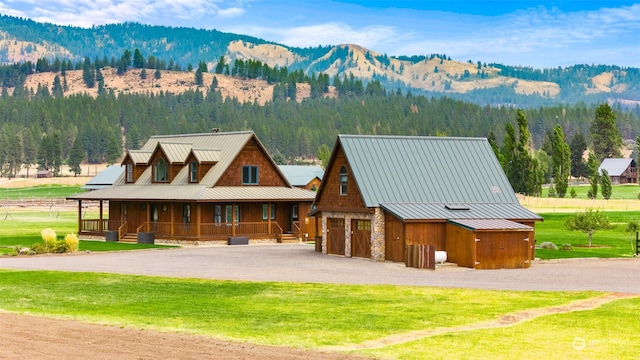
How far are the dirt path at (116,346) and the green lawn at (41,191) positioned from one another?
136665 mm

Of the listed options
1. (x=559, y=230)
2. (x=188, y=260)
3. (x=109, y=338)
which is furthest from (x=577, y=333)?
(x=559, y=230)

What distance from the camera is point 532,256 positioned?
48.5 metres

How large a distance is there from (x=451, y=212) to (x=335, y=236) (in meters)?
7.83

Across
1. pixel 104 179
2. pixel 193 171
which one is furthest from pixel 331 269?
pixel 104 179

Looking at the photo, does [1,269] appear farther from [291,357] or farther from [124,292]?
[291,357]

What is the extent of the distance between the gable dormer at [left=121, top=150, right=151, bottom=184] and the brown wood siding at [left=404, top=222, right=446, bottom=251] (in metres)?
29.6

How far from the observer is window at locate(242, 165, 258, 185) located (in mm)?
65625

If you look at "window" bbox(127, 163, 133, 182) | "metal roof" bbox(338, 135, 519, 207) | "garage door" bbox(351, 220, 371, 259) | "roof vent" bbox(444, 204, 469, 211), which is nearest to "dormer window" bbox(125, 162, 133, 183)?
"window" bbox(127, 163, 133, 182)

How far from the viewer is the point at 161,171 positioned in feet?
224

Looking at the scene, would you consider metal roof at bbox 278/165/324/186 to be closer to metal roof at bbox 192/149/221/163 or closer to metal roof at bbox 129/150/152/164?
metal roof at bbox 129/150/152/164

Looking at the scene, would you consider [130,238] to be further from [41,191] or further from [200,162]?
[41,191]

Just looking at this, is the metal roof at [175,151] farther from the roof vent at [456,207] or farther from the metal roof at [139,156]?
the roof vent at [456,207]

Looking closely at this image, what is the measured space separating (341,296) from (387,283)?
4.81m

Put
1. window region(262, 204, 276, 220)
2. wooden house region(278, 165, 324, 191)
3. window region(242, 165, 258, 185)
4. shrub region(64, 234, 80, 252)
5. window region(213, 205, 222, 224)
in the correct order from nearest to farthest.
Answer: shrub region(64, 234, 80, 252) → window region(213, 205, 222, 224) → window region(262, 204, 276, 220) → window region(242, 165, 258, 185) → wooden house region(278, 165, 324, 191)
